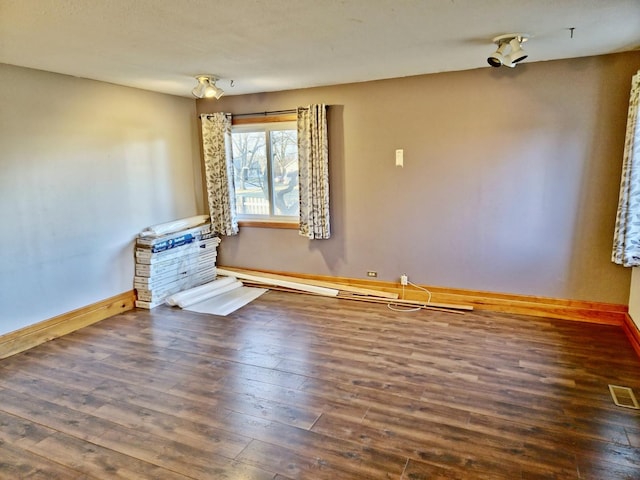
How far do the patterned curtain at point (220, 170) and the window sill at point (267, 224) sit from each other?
118 millimetres

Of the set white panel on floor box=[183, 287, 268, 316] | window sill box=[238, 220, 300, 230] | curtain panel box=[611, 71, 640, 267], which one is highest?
curtain panel box=[611, 71, 640, 267]

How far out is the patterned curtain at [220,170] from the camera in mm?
5207

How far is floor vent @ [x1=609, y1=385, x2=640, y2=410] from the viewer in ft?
8.56

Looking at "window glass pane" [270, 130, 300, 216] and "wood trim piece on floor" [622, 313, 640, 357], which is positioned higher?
"window glass pane" [270, 130, 300, 216]

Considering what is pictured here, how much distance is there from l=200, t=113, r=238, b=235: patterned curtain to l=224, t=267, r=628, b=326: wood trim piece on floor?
1.91 m

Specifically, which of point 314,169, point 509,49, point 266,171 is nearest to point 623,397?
point 509,49

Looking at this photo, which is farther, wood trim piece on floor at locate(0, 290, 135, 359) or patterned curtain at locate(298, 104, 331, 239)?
patterned curtain at locate(298, 104, 331, 239)

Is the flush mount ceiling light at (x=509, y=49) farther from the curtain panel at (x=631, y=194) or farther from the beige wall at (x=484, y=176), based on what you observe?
the curtain panel at (x=631, y=194)

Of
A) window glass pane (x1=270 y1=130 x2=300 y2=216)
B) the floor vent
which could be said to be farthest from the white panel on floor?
the floor vent

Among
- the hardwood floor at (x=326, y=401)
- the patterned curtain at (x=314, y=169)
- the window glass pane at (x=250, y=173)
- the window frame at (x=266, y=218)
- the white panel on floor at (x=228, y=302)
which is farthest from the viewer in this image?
the window glass pane at (x=250, y=173)

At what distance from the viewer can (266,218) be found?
5.41 meters

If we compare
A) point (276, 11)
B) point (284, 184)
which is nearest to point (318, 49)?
point (276, 11)

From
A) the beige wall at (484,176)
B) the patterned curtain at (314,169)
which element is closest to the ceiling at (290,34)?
the beige wall at (484,176)

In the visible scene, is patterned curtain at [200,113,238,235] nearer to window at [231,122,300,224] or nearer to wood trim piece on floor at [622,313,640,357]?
Result: window at [231,122,300,224]
